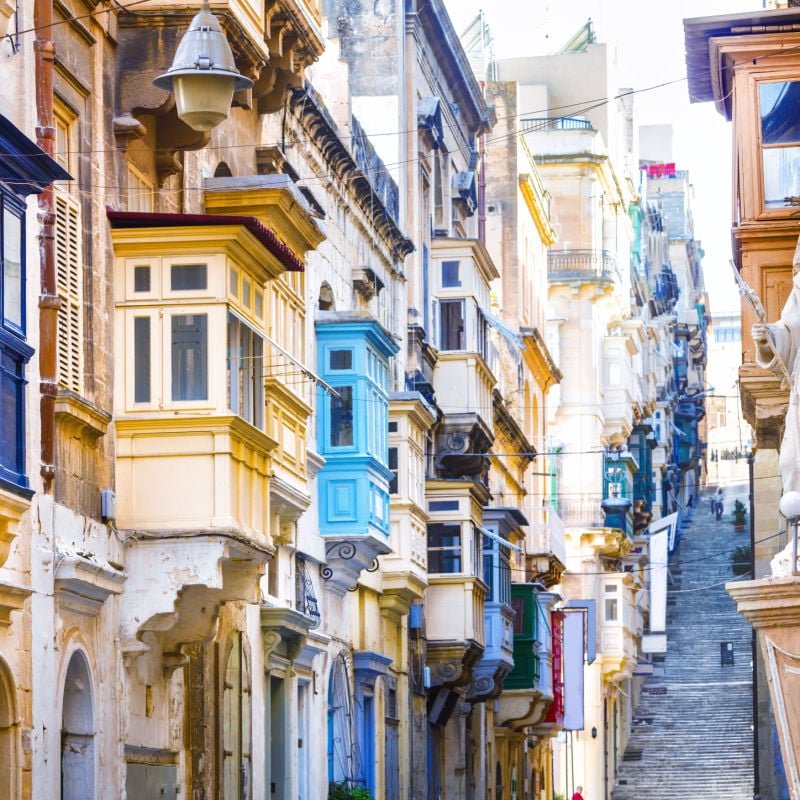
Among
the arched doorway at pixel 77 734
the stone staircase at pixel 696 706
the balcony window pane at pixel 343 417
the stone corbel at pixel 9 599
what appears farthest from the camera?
the stone staircase at pixel 696 706

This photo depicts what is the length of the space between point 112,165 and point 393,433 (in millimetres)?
15814

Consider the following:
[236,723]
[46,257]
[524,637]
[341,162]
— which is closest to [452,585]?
[524,637]

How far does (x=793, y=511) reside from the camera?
723 inches

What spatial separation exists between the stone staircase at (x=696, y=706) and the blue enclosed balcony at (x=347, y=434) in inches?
1461

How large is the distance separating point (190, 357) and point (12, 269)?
4.00 meters

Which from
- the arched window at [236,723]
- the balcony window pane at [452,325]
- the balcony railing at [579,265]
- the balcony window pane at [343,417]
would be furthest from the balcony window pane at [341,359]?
the balcony railing at [579,265]

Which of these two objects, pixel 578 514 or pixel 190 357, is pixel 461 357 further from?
pixel 578 514

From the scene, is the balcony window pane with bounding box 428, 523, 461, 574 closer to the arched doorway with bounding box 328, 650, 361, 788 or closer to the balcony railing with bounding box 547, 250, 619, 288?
the arched doorway with bounding box 328, 650, 361, 788

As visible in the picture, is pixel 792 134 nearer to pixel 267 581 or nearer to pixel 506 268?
pixel 267 581

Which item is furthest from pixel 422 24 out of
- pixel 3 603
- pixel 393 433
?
pixel 3 603

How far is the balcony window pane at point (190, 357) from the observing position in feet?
74.9

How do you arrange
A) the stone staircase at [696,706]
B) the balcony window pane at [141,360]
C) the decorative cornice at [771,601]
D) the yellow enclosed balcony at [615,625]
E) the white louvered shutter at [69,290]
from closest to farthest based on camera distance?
the decorative cornice at [771,601]
the white louvered shutter at [69,290]
the balcony window pane at [141,360]
the stone staircase at [696,706]
the yellow enclosed balcony at [615,625]

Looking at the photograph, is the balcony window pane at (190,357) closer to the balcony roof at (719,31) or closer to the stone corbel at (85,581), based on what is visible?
the stone corbel at (85,581)

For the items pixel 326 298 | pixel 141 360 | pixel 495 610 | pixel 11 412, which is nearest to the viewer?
pixel 11 412
